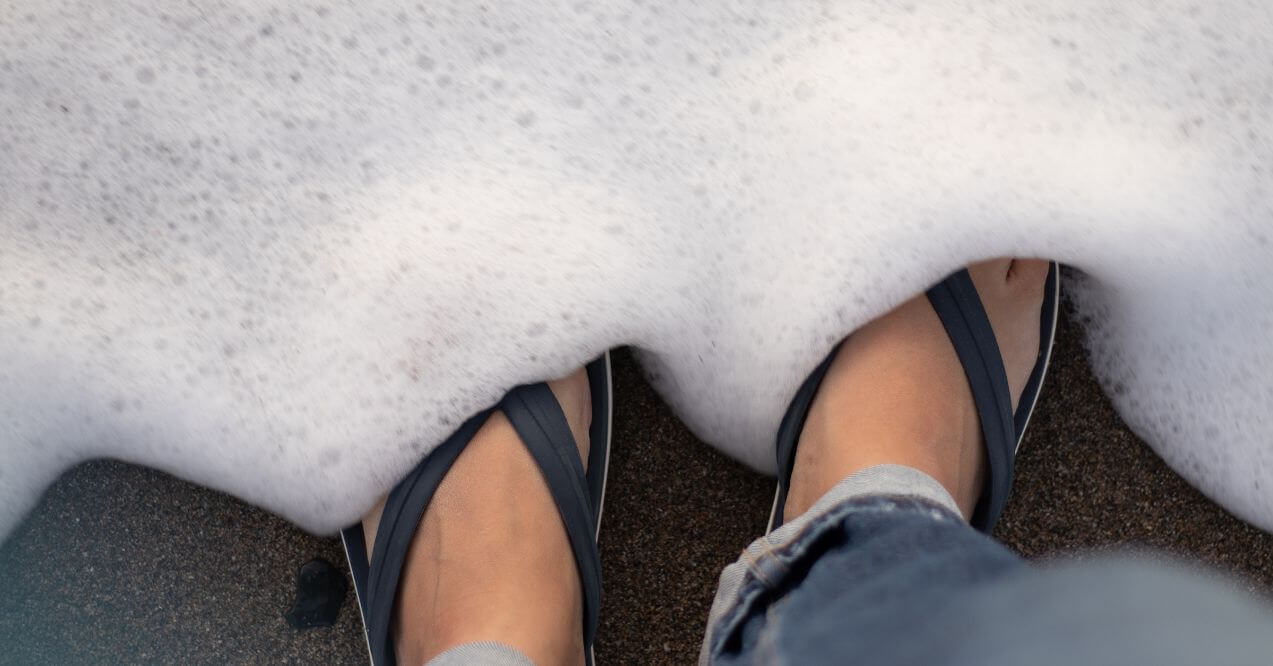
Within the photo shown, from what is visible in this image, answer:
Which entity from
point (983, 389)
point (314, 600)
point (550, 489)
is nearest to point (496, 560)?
point (550, 489)

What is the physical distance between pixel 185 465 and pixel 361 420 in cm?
15

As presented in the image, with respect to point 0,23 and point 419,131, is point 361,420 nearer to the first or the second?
point 419,131

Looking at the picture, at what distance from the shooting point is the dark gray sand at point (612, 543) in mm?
714

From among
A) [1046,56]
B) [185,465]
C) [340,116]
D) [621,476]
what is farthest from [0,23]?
[1046,56]

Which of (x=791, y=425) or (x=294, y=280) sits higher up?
(x=294, y=280)

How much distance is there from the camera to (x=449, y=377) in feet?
2.35

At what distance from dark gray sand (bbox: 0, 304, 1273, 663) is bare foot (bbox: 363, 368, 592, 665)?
61 millimetres

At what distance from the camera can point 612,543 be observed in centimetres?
73

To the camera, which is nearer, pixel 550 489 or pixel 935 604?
pixel 935 604

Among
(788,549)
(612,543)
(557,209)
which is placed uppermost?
(557,209)

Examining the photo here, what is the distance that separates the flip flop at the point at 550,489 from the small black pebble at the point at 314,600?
0.02m

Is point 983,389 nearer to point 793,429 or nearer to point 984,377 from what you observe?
point 984,377

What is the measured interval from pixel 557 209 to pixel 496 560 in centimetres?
28

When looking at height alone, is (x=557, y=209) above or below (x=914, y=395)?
above
